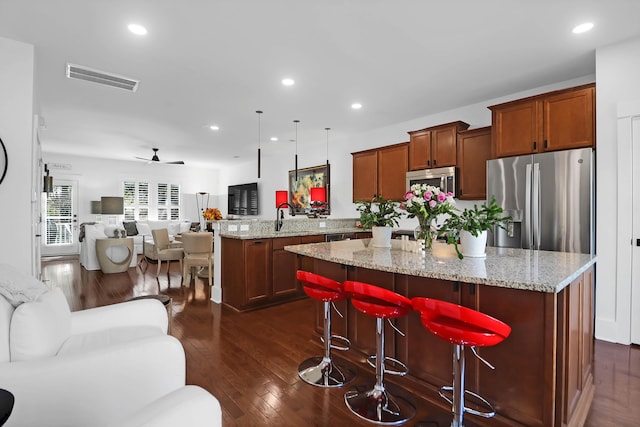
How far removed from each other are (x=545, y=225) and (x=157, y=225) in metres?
8.71

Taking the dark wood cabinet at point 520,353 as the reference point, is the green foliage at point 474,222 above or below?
above

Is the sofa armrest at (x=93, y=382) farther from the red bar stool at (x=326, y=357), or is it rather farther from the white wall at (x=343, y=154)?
the white wall at (x=343, y=154)

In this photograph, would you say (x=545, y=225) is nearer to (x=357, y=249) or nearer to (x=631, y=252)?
(x=631, y=252)

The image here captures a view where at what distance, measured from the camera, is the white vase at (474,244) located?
82.6 inches

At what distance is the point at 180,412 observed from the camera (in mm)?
946

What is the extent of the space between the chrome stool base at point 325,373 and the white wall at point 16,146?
8.79ft

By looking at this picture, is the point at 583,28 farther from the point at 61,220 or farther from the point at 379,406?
the point at 61,220

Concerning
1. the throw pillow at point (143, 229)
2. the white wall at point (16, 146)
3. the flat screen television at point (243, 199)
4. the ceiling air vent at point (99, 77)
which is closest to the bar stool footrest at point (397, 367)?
the white wall at point (16, 146)

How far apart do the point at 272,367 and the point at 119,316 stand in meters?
1.13

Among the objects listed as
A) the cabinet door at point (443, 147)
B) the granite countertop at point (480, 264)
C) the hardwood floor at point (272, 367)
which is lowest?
the hardwood floor at point (272, 367)

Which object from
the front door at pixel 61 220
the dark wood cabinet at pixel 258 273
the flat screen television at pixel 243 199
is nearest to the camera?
the dark wood cabinet at pixel 258 273

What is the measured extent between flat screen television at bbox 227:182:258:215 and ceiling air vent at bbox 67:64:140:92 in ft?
17.3

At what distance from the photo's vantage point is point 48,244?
8.26m

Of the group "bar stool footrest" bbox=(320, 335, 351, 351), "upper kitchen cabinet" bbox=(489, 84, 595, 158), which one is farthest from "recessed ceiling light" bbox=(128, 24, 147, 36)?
Answer: "upper kitchen cabinet" bbox=(489, 84, 595, 158)
